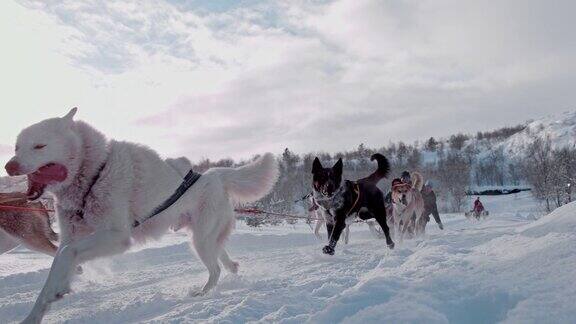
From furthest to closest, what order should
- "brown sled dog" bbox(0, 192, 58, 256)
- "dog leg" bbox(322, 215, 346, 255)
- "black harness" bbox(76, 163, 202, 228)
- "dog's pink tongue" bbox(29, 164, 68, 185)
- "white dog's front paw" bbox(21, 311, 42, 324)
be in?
"dog leg" bbox(322, 215, 346, 255) → "brown sled dog" bbox(0, 192, 58, 256) → "black harness" bbox(76, 163, 202, 228) → "dog's pink tongue" bbox(29, 164, 68, 185) → "white dog's front paw" bbox(21, 311, 42, 324)

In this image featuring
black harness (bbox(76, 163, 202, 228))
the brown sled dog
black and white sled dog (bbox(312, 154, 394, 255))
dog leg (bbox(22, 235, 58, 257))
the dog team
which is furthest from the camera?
black and white sled dog (bbox(312, 154, 394, 255))

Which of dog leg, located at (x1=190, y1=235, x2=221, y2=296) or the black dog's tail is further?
the black dog's tail

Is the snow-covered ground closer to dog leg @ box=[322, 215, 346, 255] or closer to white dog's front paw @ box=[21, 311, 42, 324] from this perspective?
white dog's front paw @ box=[21, 311, 42, 324]

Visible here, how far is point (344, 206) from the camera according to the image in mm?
6664

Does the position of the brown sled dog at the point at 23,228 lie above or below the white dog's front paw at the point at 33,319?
above

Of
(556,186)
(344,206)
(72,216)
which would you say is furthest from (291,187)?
(72,216)

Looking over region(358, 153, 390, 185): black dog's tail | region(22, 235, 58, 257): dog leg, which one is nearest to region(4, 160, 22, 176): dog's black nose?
region(22, 235, 58, 257): dog leg

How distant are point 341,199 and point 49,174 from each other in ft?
13.9

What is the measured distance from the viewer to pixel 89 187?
3.29m

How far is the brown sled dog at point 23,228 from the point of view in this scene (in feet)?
15.0

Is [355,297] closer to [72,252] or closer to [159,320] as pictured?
[159,320]

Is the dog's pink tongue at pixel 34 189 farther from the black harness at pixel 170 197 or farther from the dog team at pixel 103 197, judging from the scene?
the black harness at pixel 170 197

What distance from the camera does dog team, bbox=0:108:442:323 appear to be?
3035 millimetres

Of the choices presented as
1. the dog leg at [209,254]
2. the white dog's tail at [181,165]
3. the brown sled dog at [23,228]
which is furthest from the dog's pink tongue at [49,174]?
the brown sled dog at [23,228]
